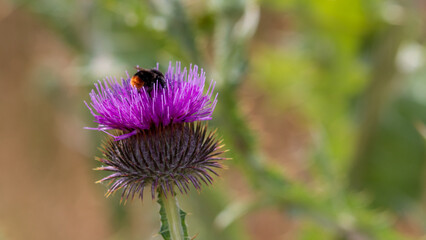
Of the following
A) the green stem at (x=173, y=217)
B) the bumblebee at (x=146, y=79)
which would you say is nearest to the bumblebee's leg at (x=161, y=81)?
the bumblebee at (x=146, y=79)

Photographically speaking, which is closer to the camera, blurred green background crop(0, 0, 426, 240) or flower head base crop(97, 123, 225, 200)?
flower head base crop(97, 123, 225, 200)

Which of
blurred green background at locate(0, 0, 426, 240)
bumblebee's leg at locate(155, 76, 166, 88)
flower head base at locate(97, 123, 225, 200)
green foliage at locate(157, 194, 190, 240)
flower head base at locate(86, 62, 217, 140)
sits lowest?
green foliage at locate(157, 194, 190, 240)

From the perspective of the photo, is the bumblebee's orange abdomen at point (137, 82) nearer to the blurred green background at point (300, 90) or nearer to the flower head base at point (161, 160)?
the flower head base at point (161, 160)

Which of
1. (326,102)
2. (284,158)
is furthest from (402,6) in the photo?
(284,158)

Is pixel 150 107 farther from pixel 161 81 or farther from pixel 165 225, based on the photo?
pixel 165 225

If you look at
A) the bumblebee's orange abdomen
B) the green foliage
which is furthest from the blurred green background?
the bumblebee's orange abdomen

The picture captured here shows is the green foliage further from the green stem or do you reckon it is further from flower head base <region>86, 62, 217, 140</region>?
flower head base <region>86, 62, 217, 140</region>

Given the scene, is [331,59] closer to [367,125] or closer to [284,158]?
[367,125]

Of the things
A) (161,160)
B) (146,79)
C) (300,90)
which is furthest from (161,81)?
(300,90)
